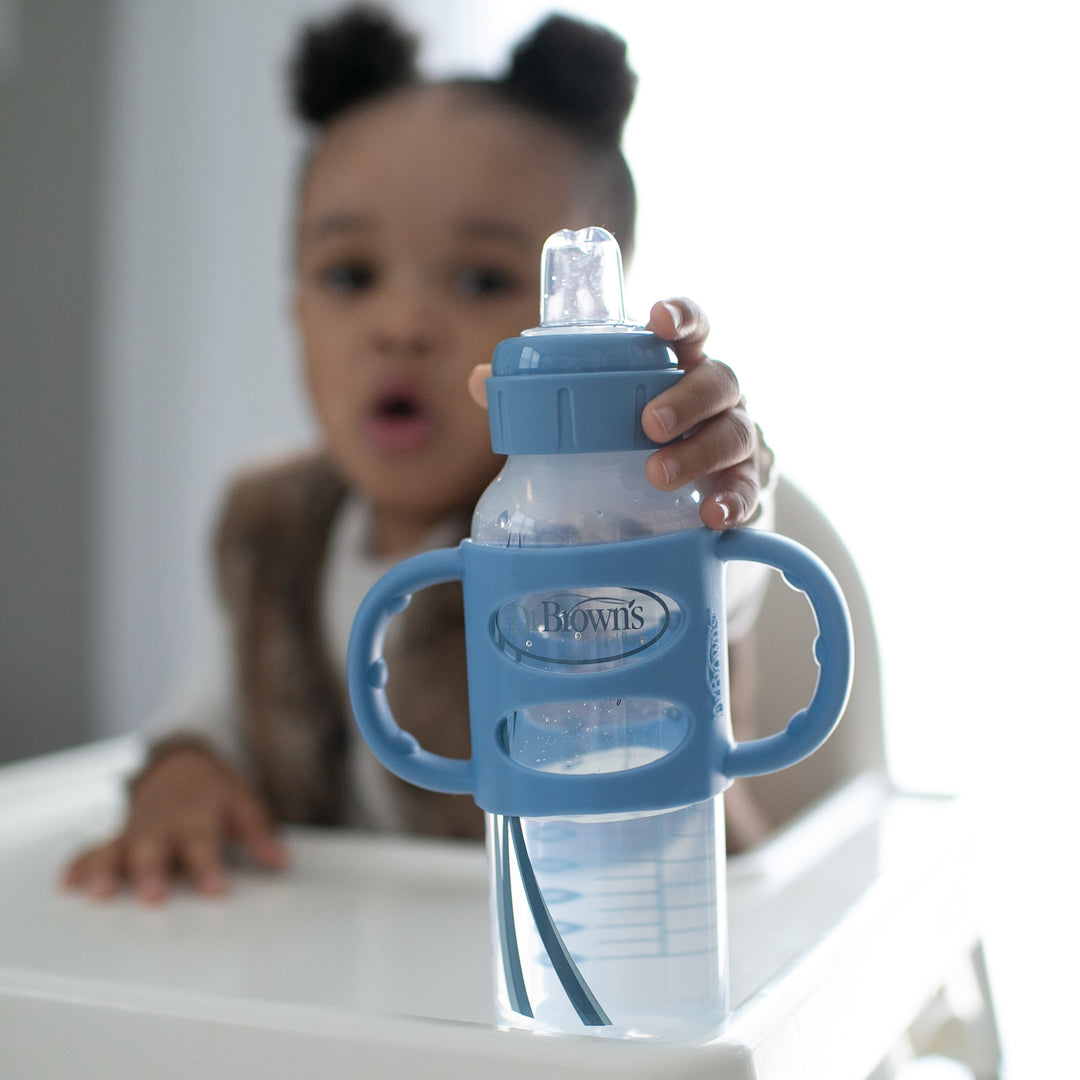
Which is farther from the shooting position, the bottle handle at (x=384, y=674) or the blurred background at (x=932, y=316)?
the blurred background at (x=932, y=316)

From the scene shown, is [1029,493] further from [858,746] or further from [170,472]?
[170,472]

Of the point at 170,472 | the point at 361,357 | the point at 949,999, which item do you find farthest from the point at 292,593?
the point at 170,472

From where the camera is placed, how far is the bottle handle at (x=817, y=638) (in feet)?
0.96

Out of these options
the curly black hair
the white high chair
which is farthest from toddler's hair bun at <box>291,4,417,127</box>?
the white high chair

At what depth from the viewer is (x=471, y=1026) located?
308 millimetres

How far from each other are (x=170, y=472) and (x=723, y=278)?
101 centimetres

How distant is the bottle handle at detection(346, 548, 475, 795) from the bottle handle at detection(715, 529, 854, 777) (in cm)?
7

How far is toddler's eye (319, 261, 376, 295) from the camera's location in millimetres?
658

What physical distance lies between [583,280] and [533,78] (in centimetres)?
35

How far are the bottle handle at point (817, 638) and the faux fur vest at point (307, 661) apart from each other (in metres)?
0.31

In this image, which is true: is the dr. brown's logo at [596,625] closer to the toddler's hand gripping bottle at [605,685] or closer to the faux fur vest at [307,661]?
the toddler's hand gripping bottle at [605,685]

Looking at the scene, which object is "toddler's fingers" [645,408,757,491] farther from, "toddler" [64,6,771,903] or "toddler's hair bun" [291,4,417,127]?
"toddler's hair bun" [291,4,417,127]

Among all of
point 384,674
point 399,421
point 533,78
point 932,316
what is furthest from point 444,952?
point 932,316

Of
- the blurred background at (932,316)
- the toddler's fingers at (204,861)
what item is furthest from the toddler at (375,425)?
the blurred background at (932,316)
